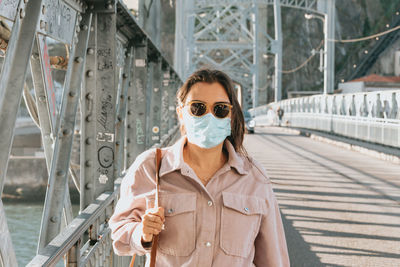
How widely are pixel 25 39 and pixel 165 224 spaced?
1042 mm

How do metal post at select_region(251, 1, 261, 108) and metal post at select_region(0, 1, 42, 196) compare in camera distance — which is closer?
metal post at select_region(0, 1, 42, 196)

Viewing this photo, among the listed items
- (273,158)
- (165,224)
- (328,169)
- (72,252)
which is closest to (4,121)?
(165,224)

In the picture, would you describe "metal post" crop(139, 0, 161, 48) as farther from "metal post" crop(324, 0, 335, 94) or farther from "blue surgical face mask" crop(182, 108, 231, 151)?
"metal post" crop(324, 0, 335, 94)

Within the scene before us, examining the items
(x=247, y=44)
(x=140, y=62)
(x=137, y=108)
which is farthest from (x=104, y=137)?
(x=247, y=44)

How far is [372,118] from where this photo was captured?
2072 centimetres

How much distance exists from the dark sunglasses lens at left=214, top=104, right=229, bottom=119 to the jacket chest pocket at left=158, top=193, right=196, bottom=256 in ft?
1.38

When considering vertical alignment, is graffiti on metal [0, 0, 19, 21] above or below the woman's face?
above

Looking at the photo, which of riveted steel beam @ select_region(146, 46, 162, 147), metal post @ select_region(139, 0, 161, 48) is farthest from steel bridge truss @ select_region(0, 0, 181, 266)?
riveted steel beam @ select_region(146, 46, 162, 147)

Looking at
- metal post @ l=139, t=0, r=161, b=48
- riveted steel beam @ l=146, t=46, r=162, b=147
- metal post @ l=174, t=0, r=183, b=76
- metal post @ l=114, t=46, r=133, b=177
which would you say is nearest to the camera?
metal post @ l=114, t=46, r=133, b=177

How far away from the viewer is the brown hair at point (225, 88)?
277cm

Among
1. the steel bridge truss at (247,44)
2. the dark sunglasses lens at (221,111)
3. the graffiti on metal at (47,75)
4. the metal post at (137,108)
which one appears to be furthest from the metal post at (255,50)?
the dark sunglasses lens at (221,111)

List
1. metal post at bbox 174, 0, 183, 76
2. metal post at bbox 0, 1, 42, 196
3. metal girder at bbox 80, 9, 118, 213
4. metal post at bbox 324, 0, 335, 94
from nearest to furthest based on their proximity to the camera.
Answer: metal post at bbox 0, 1, 42, 196
metal girder at bbox 80, 9, 118, 213
metal post at bbox 324, 0, 335, 94
metal post at bbox 174, 0, 183, 76

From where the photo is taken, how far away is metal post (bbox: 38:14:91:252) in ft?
12.0

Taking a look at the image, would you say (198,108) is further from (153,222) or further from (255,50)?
(255,50)
